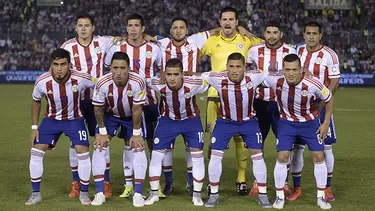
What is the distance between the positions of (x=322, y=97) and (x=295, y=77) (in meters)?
0.41

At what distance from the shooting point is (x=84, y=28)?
316 inches

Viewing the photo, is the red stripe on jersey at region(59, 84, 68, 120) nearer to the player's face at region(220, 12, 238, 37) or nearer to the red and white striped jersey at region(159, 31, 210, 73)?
the red and white striped jersey at region(159, 31, 210, 73)

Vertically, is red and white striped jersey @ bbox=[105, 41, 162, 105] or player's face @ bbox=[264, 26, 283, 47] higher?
player's face @ bbox=[264, 26, 283, 47]

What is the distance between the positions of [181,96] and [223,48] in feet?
3.92

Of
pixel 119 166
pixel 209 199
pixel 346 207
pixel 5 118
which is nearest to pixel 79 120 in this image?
pixel 209 199

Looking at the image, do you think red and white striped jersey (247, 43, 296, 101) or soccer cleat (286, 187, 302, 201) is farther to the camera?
red and white striped jersey (247, 43, 296, 101)

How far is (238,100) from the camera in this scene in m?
7.48

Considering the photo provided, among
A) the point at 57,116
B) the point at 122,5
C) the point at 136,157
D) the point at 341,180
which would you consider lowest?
the point at 341,180

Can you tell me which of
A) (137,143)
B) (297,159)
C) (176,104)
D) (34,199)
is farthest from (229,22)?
(34,199)

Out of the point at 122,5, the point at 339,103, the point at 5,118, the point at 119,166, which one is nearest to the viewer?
the point at 119,166

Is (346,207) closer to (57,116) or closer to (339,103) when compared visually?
(57,116)

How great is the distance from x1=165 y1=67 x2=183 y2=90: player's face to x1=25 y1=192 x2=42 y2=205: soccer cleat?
206 centimetres

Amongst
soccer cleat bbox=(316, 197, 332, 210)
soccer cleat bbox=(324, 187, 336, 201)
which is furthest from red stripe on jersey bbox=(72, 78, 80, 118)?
soccer cleat bbox=(324, 187, 336, 201)

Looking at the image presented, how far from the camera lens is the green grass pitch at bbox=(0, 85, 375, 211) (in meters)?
7.40
